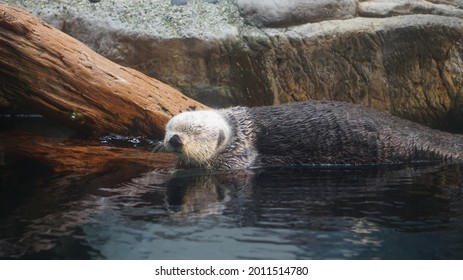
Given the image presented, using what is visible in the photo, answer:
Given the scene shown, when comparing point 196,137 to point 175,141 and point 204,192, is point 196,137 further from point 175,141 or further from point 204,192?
point 204,192

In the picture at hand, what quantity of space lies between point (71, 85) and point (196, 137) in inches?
49.0

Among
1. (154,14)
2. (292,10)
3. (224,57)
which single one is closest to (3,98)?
(154,14)

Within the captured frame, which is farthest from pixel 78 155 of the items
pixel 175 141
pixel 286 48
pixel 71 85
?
pixel 286 48

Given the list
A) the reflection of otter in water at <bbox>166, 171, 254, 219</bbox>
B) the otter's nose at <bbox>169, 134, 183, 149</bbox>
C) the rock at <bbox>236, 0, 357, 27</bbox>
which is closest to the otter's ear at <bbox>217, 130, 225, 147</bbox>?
the reflection of otter in water at <bbox>166, 171, 254, 219</bbox>

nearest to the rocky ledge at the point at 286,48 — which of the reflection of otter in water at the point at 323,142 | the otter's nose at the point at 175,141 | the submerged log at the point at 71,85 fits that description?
the submerged log at the point at 71,85

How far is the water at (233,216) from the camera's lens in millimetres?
2160

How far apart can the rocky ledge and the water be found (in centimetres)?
158

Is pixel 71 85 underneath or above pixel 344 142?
above

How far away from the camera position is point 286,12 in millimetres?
5078

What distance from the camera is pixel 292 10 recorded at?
5078 mm

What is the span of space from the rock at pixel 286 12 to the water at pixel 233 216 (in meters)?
2.14

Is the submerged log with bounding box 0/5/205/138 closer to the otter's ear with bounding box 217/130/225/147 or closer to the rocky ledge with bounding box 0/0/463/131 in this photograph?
the otter's ear with bounding box 217/130/225/147

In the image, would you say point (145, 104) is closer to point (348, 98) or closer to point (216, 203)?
point (216, 203)
